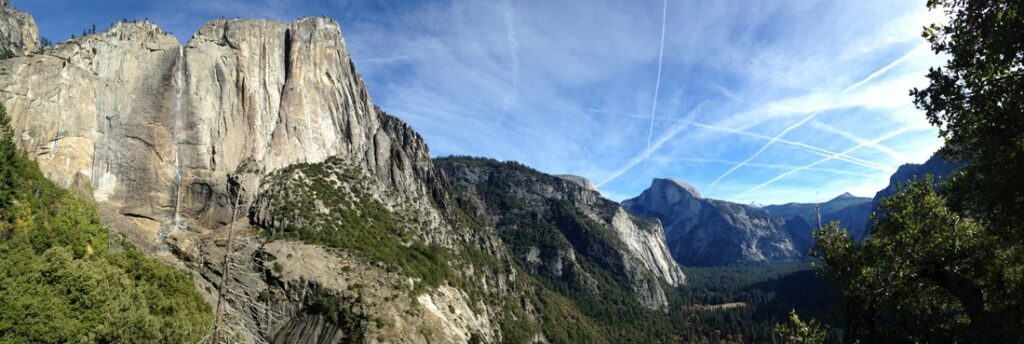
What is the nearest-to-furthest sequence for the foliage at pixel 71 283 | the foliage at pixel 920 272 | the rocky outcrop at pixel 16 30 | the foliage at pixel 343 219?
the foliage at pixel 920 272 → the foliage at pixel 71 283 → the foliage at pixel 343 219 → the rocky outcrop at pixel 16 30

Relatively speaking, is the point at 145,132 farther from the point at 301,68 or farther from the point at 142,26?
the point at 301,68

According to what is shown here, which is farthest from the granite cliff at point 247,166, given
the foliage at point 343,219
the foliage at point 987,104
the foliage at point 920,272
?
the foliage at point 987,104

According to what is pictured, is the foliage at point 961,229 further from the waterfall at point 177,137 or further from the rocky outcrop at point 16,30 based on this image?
the rocky outcrop at point 16,30

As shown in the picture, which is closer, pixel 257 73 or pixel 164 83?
pixel 164 83

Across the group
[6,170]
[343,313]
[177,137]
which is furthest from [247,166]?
[6,170]

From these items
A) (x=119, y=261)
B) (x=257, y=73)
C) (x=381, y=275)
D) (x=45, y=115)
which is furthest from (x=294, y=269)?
(x=257, y=73)

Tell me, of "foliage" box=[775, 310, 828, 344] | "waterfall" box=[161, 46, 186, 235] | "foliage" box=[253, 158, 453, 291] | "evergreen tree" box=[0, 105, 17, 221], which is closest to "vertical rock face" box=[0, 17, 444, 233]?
"waterfall" box=[161, 46, 186, 235]
